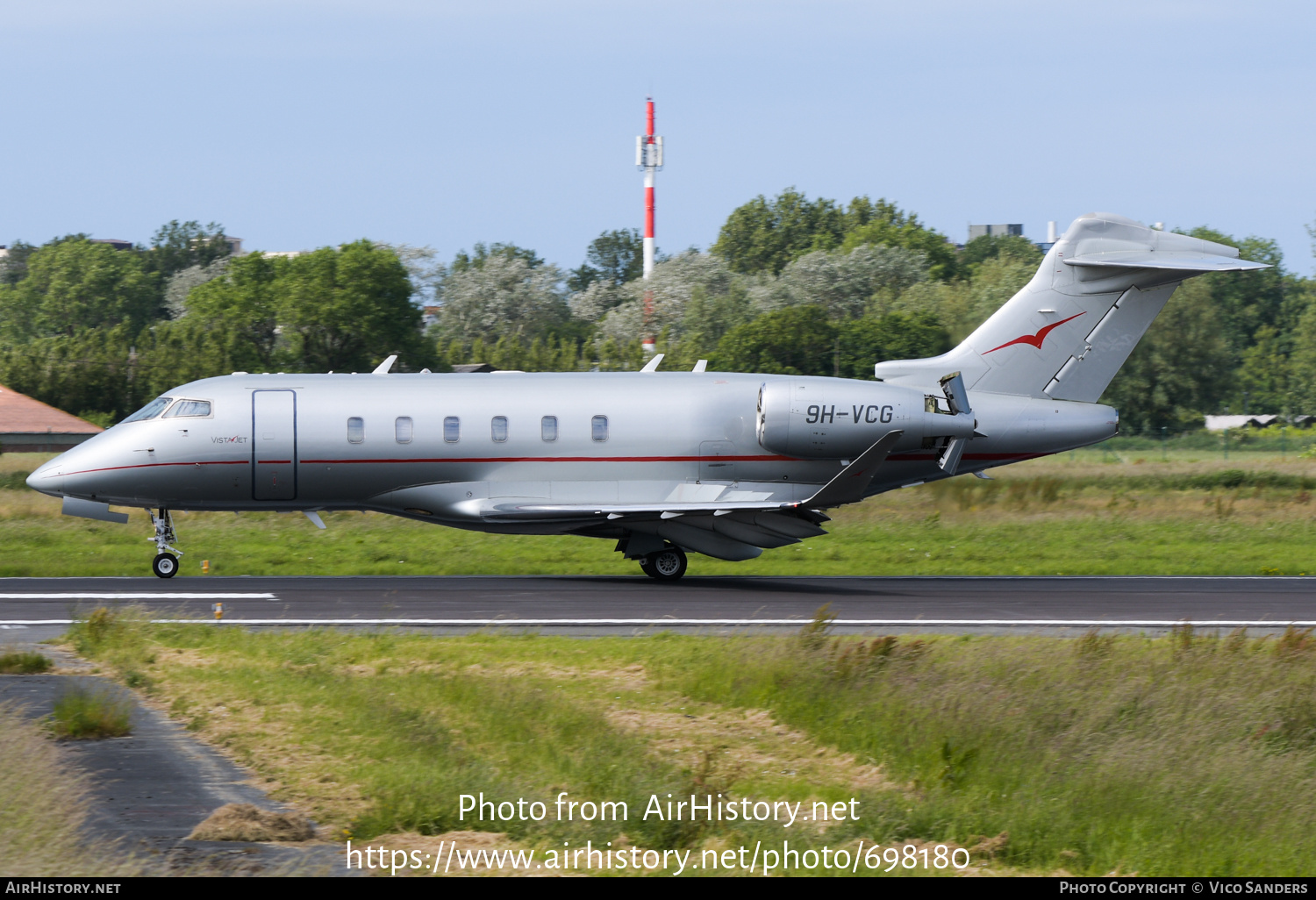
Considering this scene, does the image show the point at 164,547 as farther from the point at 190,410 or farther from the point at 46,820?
the point at 46,820

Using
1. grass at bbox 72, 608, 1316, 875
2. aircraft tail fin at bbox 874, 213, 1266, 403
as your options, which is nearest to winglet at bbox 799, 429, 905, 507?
aircraft tail fin at bbox 874, 213, 1266, 403

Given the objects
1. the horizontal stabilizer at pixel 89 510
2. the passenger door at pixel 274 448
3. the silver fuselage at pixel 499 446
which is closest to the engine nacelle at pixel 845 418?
the silver fuselage at pixel 499 446

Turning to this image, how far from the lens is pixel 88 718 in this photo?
1157 centimetres

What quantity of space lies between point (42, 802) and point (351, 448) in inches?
600

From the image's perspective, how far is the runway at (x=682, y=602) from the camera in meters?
18.9

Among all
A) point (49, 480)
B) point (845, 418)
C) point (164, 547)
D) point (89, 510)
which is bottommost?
point (164, 547)

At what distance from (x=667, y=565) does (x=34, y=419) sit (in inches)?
1797

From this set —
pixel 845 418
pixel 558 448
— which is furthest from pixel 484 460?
pixel 845 418

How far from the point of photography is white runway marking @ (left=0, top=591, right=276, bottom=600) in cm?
2125

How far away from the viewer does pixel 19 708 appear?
11820 mm

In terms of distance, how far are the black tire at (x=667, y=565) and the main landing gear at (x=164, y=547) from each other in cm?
819
